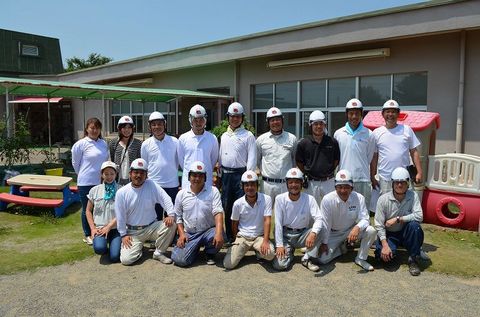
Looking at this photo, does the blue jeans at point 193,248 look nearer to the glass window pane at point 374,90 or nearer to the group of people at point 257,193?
the group of people at point 257,193

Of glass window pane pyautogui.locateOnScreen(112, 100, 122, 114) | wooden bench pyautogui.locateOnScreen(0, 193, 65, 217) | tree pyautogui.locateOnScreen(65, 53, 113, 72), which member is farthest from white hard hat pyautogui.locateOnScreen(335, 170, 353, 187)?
tree pyautogui.locateOnScreen(65, 53, 113, 72)

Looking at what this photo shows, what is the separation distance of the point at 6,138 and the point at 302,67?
8.28 m

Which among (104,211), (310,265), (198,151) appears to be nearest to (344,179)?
(310,265)

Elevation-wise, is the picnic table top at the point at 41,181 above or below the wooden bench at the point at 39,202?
above

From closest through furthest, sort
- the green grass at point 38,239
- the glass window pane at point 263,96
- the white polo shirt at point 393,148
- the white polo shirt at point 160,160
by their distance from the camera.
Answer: the green grass at point 38,239, the white polo shirt at point 393,148, the white polo shirt at point 160,160, the glass window pane at point 263,96

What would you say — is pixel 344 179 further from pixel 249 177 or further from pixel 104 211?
pixel 104 211

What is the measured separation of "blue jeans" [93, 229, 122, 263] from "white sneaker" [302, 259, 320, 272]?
6.86 feet

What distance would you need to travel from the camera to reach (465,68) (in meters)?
9.05

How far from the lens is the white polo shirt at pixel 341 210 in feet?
14.6

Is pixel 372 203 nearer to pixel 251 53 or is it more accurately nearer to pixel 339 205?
pixel 339 205

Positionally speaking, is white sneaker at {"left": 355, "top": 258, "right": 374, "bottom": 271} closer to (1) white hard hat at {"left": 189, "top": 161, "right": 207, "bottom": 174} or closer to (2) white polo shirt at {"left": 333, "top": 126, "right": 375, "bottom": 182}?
(2) white polo shirt at {"left": 333, "top": 126, "right": 375, "bottom": 182}

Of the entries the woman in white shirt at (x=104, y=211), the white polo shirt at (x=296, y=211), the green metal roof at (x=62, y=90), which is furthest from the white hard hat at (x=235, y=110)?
the green metal roof at (x=62, y=90)

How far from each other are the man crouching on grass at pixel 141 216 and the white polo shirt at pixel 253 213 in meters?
0.80

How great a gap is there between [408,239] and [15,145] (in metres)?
9.14
